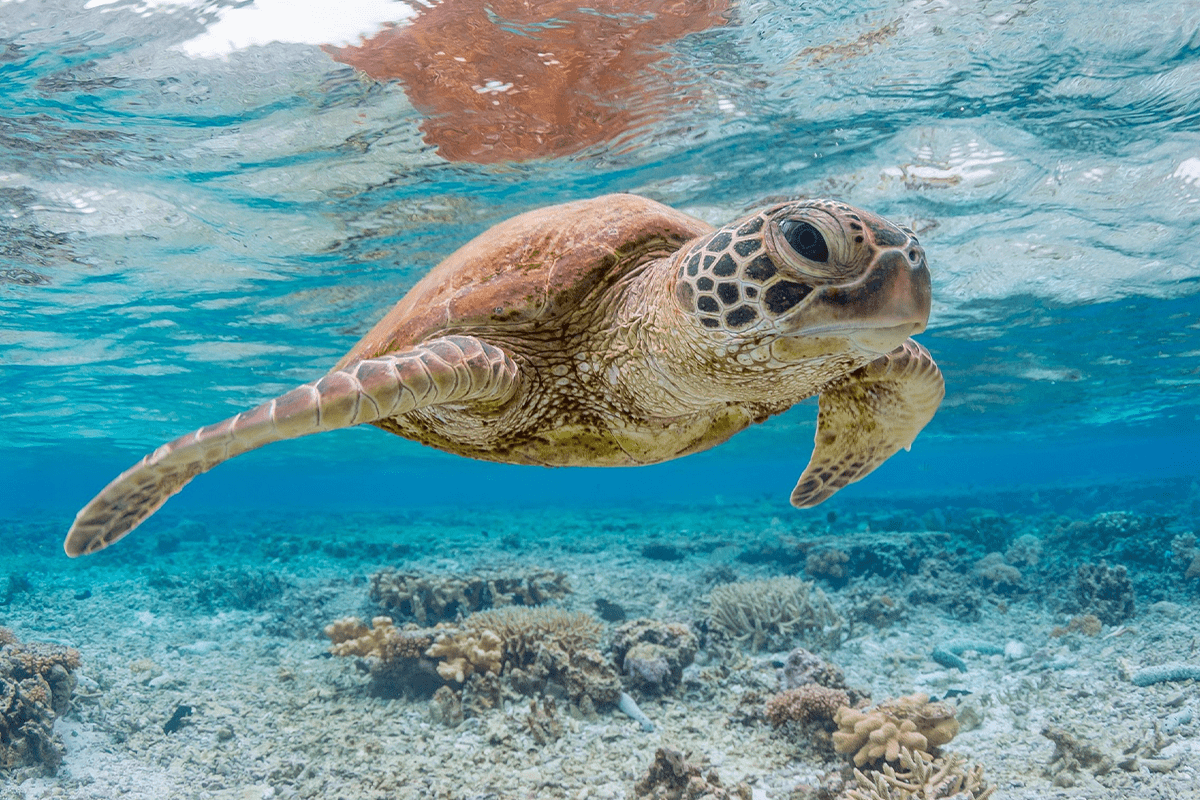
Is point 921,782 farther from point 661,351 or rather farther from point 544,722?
point 661,351

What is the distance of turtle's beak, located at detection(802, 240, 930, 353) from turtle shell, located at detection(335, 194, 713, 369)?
133 cm

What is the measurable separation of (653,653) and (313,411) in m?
5.06

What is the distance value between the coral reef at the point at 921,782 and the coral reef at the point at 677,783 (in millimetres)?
820

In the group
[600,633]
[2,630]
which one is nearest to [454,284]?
[600,633]

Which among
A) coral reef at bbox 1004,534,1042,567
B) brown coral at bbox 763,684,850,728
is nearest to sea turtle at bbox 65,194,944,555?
brown coral at bbox 763,684,850,728

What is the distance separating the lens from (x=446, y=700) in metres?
6.00

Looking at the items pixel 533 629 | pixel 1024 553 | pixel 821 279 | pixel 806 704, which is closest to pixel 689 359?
pixel 821 279

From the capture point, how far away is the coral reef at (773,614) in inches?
321

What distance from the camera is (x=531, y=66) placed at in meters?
6.50

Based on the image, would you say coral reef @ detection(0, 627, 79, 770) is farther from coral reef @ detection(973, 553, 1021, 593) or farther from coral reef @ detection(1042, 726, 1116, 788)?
coral reef @ detection(973, 553, 1021, 593)

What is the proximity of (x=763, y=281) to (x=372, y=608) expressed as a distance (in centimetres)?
1030

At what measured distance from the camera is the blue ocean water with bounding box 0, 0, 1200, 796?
19.6 ft

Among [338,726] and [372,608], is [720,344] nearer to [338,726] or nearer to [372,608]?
[338,726]

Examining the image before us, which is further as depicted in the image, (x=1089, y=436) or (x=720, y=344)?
(x=1089, y=436)
